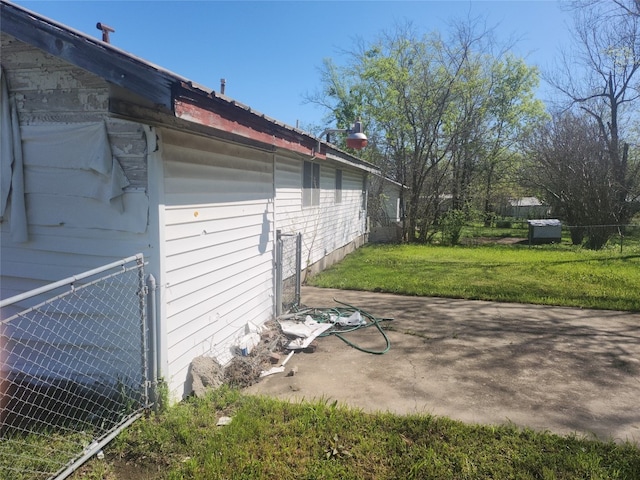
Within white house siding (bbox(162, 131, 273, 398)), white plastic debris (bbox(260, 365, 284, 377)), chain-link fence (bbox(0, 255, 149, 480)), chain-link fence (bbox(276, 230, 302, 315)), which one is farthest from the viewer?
chain-link fence (bbox(276, 230, 302, 315))

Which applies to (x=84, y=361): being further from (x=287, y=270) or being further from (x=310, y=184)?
(x=310, y=184)

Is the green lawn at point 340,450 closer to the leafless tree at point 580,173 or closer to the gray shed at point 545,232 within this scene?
the leafless tree at point 580,173

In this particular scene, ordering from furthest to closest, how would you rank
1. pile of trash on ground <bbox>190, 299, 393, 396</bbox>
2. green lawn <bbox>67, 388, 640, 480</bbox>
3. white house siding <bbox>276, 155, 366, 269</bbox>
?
white house siding <bbox>276, 155, 366, 269</bbox>, pile of trash on ground <bbox>190, 299, 393, 396</bbox>, green lawn <bbox>67, 388, 640, 480</bbox>

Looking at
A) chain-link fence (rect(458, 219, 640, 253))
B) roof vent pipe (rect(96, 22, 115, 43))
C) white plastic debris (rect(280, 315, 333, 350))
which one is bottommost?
white plastic debris (rect(280, 315, 333, 350))

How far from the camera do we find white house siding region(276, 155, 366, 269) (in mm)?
7434

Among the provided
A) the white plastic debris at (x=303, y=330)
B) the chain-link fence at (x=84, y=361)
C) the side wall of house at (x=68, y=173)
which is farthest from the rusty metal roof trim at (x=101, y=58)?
the white plastic debris at (x=303, y=330)

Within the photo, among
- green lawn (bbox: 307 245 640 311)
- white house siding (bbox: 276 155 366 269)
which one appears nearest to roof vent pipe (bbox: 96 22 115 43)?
white house siding (bbox: 276 155 366 269)

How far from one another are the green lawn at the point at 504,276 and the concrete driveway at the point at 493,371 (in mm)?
1082

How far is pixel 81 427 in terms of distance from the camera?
2934 mm

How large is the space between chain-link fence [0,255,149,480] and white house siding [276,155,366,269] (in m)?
3.99

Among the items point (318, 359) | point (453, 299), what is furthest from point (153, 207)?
point (453, 299)

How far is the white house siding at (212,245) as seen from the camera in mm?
3307

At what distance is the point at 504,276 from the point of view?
9.28m

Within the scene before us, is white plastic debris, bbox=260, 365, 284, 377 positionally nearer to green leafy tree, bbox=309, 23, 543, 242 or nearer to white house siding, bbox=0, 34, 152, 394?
white house siding, bbox=0, 34, 152, 394
